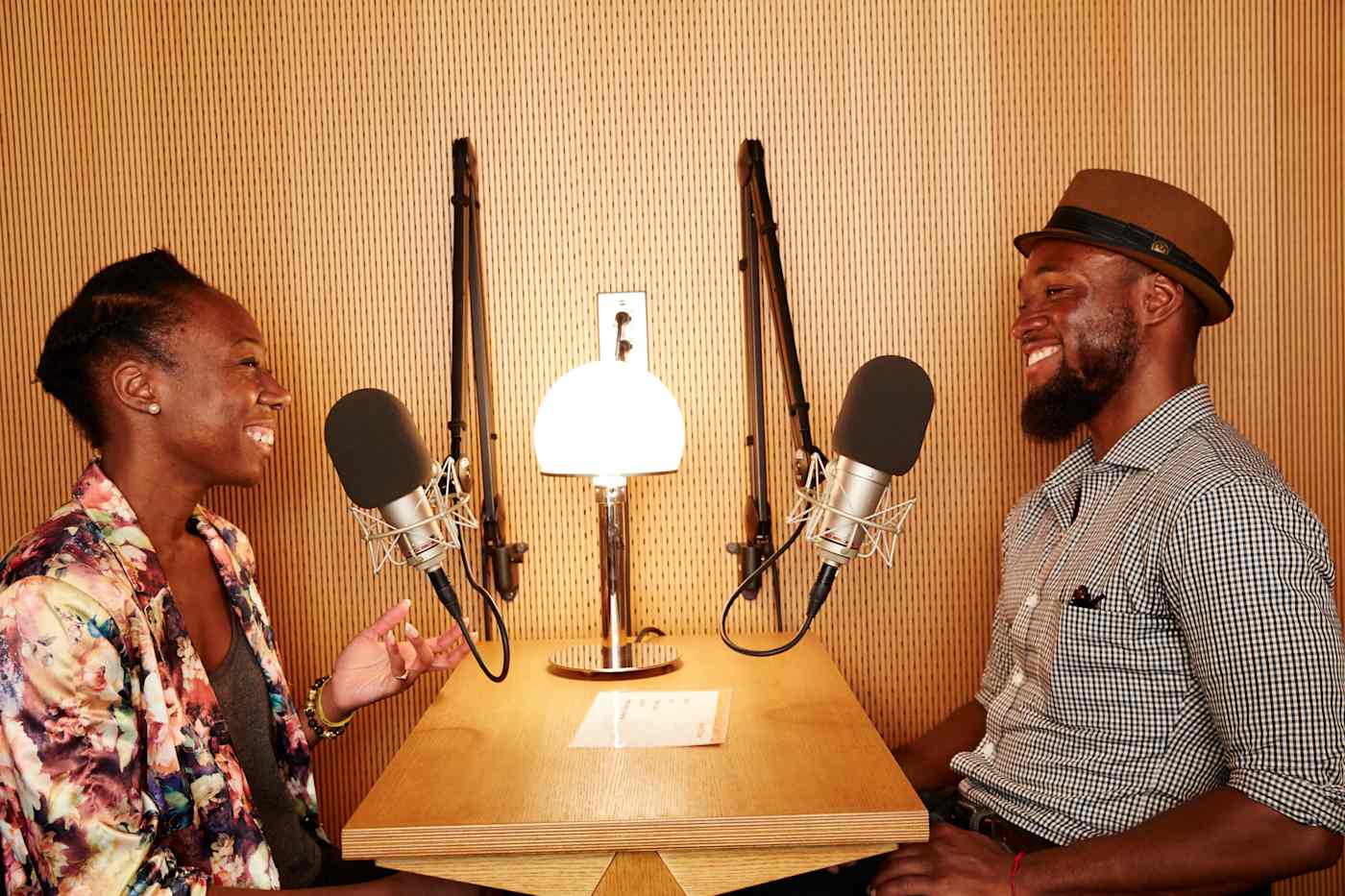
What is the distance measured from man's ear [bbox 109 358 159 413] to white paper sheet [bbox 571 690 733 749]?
2.41 feet

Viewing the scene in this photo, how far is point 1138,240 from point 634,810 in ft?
3.55

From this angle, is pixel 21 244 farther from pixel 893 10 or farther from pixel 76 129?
pixel 893 10

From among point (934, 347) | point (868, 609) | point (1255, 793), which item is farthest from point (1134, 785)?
point (934, 347)

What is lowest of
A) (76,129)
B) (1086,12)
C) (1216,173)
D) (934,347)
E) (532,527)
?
(532,527)

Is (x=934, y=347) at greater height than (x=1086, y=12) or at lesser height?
lesser

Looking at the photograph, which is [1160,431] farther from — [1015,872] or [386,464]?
[386,464]

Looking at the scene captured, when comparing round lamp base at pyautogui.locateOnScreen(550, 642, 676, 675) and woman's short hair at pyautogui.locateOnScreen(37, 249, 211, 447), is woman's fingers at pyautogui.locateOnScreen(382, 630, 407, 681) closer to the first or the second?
round lamp base at pyautogui.locateOnScreen(550, 642, 676, 675)

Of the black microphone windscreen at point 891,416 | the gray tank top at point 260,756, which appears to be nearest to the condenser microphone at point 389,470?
the gray tank top at point 260,756

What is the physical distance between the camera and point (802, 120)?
2.07 meters

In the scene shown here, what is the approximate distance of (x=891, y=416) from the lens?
4.30 feet

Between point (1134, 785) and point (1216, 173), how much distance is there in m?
1.22

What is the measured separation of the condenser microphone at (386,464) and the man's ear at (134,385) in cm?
32

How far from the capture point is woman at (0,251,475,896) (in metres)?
1.17

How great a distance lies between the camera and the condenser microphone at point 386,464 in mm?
1327
